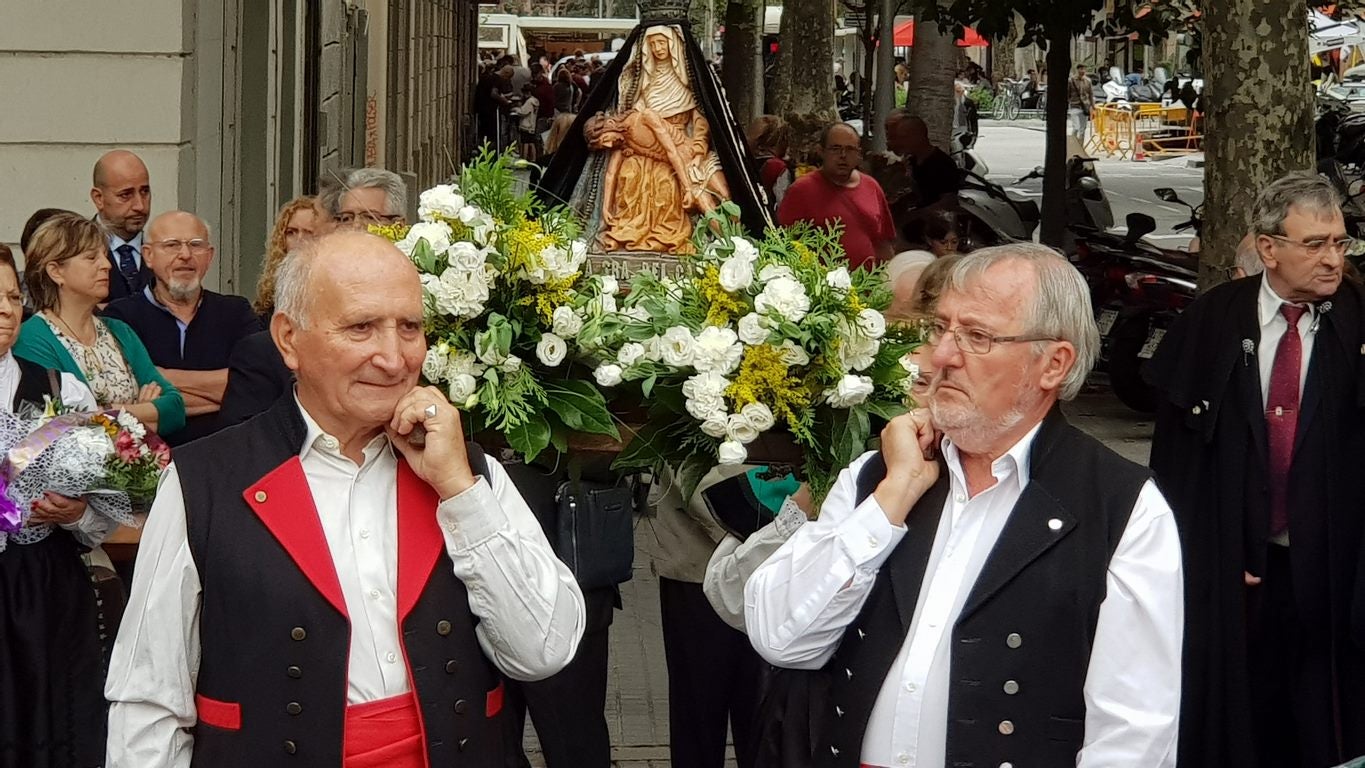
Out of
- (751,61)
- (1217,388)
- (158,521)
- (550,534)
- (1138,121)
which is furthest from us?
(1138,121)

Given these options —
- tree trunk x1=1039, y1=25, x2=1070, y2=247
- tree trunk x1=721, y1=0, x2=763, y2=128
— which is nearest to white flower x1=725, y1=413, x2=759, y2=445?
tree trunk x1=1039, y1=25, x2=1070, y2=247

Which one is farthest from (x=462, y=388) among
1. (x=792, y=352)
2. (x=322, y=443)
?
(x=322, y=443)

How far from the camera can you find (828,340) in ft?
14.8

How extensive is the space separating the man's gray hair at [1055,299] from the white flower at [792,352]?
0.86 meters

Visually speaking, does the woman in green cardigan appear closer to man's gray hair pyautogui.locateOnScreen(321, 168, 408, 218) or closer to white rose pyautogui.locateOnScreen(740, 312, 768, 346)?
man's gray hair pyautogui.locateOnScreen(321, 168, 408, 218)

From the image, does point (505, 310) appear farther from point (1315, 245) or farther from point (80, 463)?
point (1315, 245)

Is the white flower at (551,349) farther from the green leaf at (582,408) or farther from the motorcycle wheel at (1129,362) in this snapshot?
the motorcycle wheel at (1129,362)

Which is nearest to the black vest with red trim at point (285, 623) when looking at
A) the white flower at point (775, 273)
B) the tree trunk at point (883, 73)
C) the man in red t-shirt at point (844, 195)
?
the white flower at point (775, 273)

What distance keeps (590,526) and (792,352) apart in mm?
977

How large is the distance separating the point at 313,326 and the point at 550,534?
193 centimetres

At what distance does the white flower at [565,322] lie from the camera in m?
4.66

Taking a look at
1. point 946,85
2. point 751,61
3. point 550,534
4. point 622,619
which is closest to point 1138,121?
point 751,61

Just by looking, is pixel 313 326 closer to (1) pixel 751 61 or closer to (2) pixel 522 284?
(2) pixel 522 284

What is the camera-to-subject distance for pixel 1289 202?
19.7 feet
